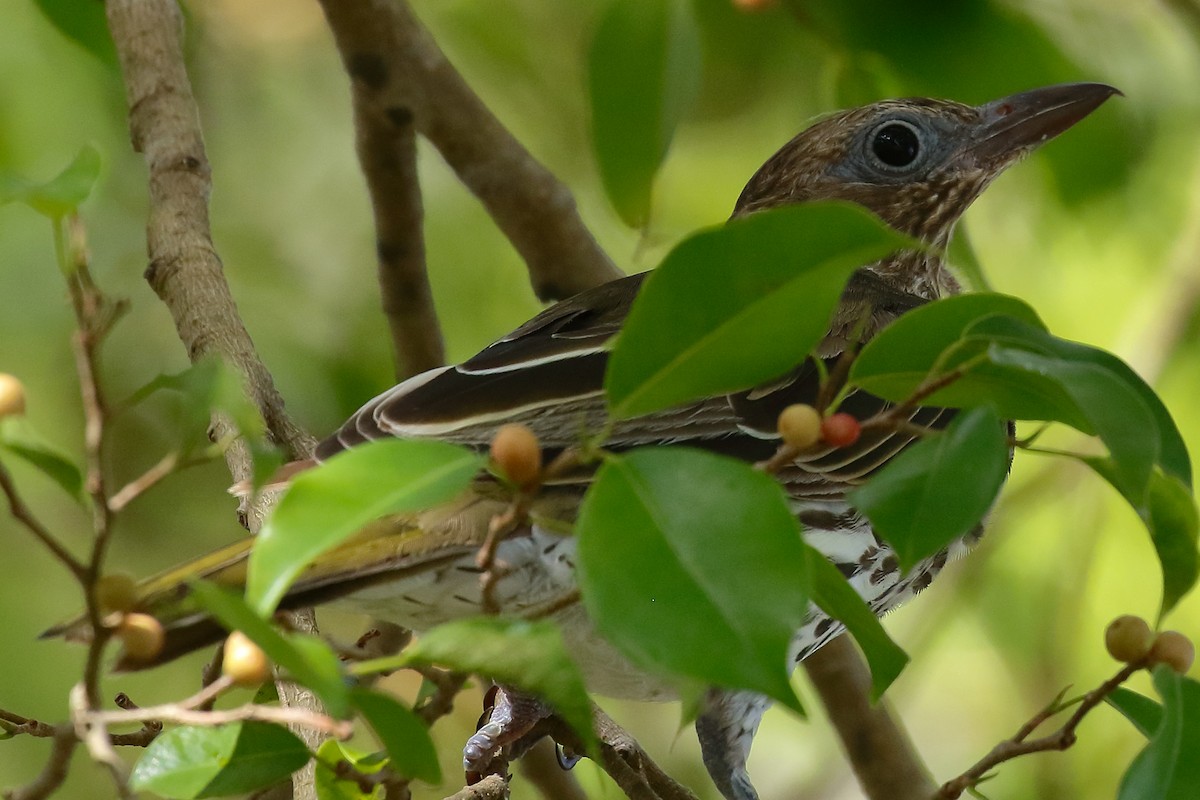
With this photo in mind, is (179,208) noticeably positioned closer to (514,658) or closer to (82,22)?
(82,22)

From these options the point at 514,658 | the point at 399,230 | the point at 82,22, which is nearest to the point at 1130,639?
the point at 514,658

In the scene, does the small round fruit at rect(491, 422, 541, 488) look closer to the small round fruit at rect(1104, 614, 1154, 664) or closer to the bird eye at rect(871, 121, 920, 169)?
the small round fruit at rect(1104, 614, 1154, 664)

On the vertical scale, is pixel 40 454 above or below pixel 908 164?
below

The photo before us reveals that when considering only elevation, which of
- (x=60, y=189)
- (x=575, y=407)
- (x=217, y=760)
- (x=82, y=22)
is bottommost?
(x=217, y=760)

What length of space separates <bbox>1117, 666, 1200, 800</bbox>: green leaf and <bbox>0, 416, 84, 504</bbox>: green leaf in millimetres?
1084

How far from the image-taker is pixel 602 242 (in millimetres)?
5254

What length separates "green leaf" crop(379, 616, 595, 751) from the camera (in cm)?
131

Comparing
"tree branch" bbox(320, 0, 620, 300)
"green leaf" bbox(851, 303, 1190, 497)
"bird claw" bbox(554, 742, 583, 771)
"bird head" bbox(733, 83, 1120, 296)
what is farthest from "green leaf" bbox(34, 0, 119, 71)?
"green leaf" bbox(851, 303, 1190, 497)

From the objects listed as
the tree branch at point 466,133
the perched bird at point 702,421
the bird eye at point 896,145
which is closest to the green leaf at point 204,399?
the perched bird at point 702,421

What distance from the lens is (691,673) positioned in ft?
3.97

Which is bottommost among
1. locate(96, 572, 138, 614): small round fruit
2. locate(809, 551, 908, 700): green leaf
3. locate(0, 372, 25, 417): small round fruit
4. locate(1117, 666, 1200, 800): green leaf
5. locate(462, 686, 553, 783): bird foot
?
locate(1117, 666, 1200, 800): green leaf

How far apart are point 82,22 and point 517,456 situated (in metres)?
2.58

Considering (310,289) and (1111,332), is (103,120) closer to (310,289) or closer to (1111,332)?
(310,289)

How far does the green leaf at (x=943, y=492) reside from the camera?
1.43 metres
